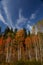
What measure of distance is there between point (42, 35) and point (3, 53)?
1326 cm

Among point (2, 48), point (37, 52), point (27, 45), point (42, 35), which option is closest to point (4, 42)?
point (2, 48)

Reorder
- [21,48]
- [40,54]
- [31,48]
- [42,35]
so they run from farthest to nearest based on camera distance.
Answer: [21,48] → [31,48] → [40,54] → [42,35]

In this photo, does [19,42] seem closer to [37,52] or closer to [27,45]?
[27,45]

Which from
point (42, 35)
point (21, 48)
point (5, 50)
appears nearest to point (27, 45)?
point (21, 48)

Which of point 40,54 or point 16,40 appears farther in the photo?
point 16,40

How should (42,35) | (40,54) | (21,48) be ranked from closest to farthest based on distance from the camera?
1. (42,35)
2. (40,54)
3. (21,48)

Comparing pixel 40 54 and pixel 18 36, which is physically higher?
pixel 18 36

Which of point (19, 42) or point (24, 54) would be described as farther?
point (19, 42)

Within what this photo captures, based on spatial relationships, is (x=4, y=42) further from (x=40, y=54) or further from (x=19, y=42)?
(x=40, y=54)

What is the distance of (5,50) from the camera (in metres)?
42.9

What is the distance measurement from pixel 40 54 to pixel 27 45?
6392mm

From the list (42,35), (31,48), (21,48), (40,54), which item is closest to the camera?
(42,35)

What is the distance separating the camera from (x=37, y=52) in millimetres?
37656

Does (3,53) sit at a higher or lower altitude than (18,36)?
lower
